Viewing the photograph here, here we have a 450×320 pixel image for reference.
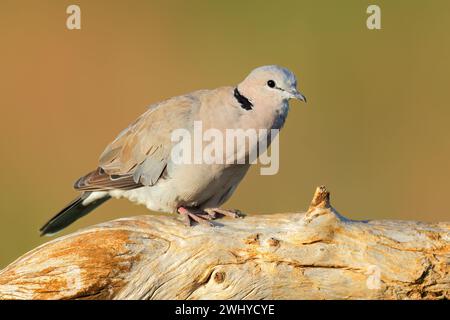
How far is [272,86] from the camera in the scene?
18.0 feet

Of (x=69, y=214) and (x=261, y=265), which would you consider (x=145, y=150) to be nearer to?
(x=69, y=214)

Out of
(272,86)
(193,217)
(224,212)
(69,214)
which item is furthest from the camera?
(69,214)

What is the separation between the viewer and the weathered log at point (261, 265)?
475 cm

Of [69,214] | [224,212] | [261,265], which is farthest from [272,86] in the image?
[69,214]

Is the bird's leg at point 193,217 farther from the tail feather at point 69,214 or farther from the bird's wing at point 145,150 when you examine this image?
the tail feather at point 69,214

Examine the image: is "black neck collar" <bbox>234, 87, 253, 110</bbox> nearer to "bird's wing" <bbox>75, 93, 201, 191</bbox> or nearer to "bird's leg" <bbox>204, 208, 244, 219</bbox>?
"bird's wing" <bbox>75, 93, 201, 191</bbox>

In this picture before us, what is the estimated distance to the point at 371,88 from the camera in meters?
9.70

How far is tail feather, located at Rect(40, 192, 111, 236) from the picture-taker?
6.26 metres

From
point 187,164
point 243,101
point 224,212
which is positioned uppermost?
point 243,101

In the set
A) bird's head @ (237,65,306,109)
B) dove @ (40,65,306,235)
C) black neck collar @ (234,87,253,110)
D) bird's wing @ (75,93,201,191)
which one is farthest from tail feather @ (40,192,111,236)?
bird's head @ (237,65,306,109)

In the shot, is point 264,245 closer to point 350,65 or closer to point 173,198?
point 173,198

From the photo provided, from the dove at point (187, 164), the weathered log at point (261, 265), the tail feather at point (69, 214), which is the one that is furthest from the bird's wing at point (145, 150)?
the weathered log at point (261, 265)

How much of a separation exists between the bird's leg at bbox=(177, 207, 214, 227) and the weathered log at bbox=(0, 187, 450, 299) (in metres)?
0.27

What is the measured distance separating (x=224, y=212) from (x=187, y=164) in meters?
0.41
